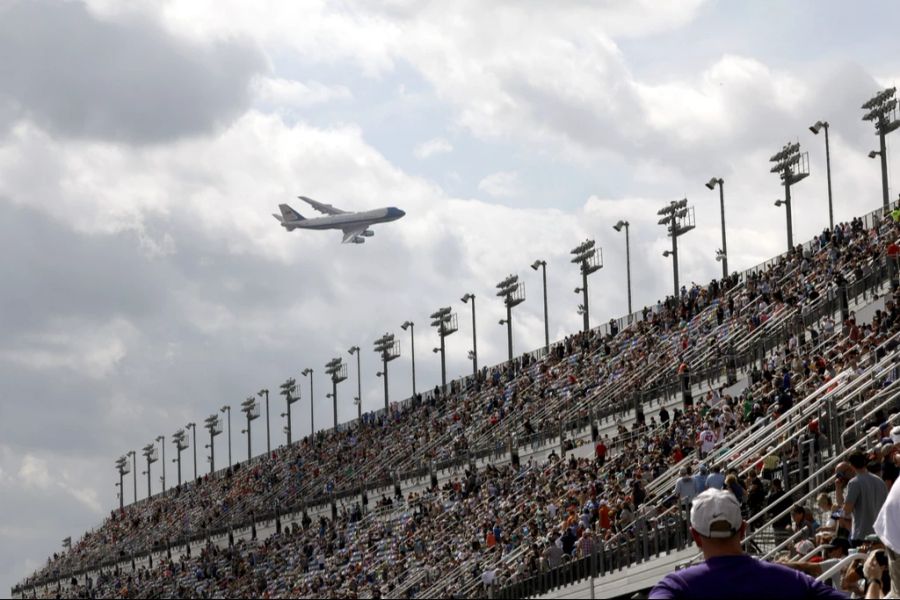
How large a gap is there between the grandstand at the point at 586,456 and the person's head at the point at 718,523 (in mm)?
964

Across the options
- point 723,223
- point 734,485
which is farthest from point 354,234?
point 734,485

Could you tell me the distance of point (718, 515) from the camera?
6.08m

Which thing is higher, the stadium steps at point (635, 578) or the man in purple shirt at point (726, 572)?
the man in purple shirt at point (726, 572)

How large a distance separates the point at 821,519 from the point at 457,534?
23326 mm

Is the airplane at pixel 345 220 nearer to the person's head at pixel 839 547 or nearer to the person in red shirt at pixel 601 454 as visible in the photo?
the person in red shirt at pixel 601 454

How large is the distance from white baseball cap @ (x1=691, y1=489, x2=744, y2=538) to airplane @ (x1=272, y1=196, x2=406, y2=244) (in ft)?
341

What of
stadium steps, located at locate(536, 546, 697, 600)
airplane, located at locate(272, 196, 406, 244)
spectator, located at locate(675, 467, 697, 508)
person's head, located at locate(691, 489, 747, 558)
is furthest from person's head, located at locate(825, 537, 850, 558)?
airplane, located at locate(272, 196, 406, 244)

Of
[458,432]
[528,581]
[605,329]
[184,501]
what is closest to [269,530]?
[458,432]

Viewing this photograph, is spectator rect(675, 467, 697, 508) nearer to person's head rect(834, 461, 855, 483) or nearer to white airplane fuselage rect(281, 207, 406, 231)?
person's head rect(834, 461, 855, 483)

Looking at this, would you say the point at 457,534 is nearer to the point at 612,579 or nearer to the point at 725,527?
the point at 612,579

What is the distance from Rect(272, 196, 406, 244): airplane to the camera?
112 metres

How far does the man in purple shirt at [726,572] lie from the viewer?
594 cm

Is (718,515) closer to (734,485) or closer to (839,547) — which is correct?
(839,547)

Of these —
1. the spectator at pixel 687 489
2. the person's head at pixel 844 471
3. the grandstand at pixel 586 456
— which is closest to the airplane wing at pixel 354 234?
the grandstand at pixel 586 456
